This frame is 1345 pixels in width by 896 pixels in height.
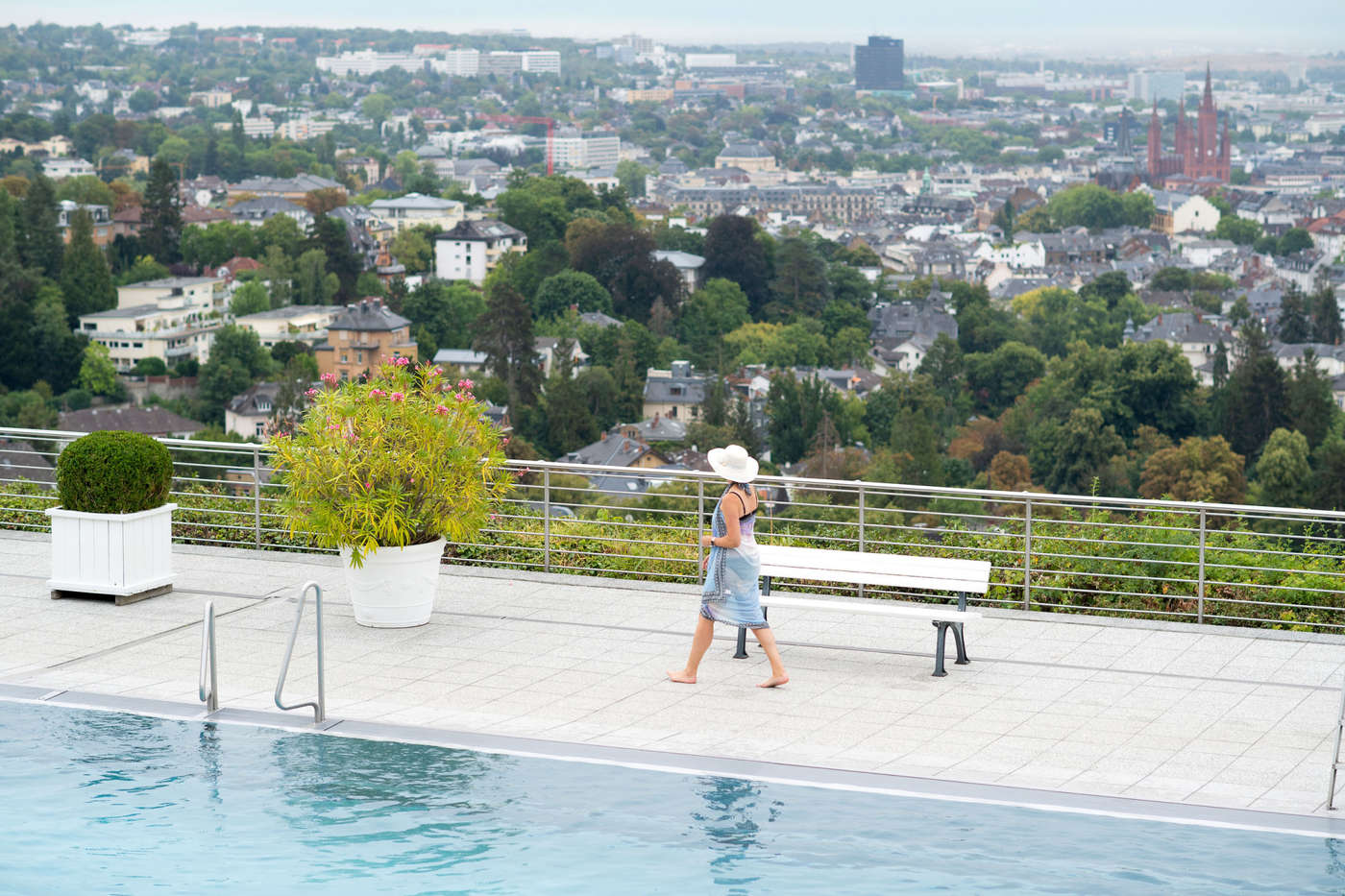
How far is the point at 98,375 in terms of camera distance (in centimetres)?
7512

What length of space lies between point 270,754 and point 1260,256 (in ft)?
513

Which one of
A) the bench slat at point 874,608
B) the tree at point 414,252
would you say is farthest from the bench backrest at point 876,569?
the tree at point 414,252

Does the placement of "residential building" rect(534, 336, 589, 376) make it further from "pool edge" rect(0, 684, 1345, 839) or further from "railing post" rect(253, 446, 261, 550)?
"pool edge" rect(0, 684, 1345, 839)

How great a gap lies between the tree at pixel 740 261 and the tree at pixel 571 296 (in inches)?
413

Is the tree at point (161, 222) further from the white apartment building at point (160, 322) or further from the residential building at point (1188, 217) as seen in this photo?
the residential building at point (1188, 217)

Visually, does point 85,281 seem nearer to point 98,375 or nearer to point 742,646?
point 98,375

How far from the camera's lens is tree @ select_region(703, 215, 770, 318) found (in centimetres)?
9969

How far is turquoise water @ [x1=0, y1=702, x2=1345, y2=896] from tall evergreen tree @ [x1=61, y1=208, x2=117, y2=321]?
79689 millimetres

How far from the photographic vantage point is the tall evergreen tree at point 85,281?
80.9m

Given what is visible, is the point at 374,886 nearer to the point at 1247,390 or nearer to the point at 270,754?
the point at 270,754

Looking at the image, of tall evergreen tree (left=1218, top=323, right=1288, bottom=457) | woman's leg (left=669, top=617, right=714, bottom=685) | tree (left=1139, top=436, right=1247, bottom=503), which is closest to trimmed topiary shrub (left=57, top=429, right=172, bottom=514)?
woman's leg (left=669, top=617, right=714, bottom=685)

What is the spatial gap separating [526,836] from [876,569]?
2.70 metres

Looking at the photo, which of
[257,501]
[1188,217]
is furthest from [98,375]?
[1188,217]

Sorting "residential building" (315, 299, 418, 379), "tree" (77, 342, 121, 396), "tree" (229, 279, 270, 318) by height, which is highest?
"tree" (229, 279, 270, 318)
